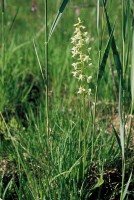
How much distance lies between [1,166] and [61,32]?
5.75ft

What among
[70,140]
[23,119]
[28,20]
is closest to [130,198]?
[70,140]

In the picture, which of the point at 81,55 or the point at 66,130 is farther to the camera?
the point at 66,130

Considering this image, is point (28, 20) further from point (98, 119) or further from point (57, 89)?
point (98, 119)

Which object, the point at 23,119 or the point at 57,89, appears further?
the point at 57,89

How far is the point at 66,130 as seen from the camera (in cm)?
214

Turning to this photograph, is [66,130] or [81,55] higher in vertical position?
[81,55]

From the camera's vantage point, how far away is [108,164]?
2055 mm

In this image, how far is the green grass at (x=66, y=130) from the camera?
168cm

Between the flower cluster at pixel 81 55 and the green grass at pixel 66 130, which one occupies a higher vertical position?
the flower cluster at pixel 81 55

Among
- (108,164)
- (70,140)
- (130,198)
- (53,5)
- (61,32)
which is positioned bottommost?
(130,198)

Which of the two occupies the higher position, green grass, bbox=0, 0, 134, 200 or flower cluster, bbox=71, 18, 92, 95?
flower cluster, bbox=71, 18, 92, 95

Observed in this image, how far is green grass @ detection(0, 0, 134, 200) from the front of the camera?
1680 mm

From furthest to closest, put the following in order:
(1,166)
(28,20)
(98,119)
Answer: (28,20) < (98,119) < (1,166)

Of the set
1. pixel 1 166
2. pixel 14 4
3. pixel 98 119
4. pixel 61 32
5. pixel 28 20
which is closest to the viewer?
pixel 1 166
